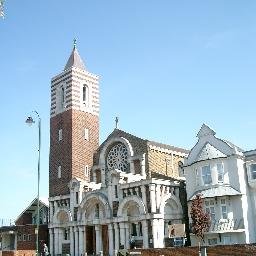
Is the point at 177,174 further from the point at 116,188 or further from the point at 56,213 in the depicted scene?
the point at 56,213

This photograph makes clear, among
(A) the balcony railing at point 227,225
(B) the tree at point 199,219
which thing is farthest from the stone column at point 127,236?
(A) the balcony railing at point 227,225

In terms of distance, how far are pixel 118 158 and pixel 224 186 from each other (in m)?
16.3

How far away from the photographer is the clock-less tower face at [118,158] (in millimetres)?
52969

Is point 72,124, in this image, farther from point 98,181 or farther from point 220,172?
point 220,172

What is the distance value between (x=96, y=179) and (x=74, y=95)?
1115 cm

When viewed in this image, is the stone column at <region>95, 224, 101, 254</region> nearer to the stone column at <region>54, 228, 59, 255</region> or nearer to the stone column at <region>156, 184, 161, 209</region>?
the stone column at <region>54, 228, 59, 255</region>

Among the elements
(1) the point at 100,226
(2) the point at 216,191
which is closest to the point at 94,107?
(1) the point at 100,226

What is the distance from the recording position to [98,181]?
55.4 metres

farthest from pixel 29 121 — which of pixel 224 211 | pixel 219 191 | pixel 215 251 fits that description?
pixel 224 211

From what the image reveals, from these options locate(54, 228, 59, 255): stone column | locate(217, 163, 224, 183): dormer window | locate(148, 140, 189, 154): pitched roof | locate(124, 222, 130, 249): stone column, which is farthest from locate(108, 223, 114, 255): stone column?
locate(217, 163, 224, 183): dormer window

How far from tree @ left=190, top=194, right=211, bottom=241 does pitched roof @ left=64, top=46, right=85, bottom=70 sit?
27.5 meters

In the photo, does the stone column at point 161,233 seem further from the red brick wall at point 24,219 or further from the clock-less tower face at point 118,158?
the red brick wall at point 24,219

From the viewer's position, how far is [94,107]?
5938cm

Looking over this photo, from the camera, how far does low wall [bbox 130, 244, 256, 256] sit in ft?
96.2
